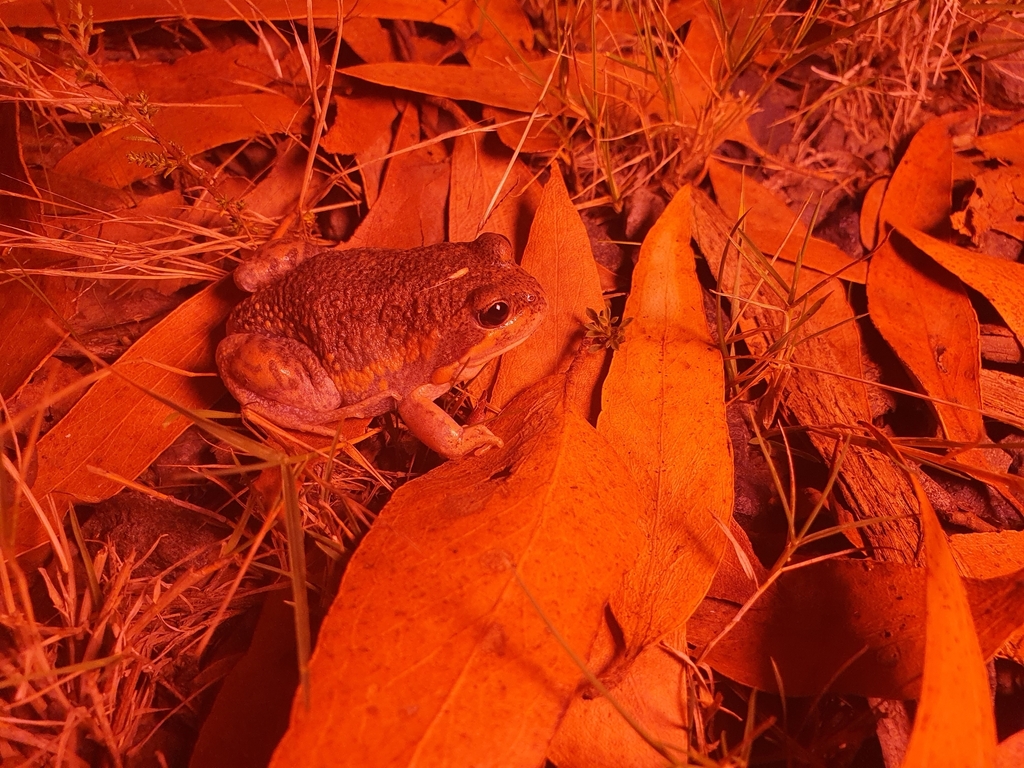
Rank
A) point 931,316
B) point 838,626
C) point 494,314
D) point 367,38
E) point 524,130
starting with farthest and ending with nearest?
point 367,38 → point 524,130 → point 931,316 → point 494,314 → point 838,626

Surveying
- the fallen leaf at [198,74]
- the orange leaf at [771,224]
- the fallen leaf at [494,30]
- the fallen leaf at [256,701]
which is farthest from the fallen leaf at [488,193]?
the fallen leaf at [256,701]

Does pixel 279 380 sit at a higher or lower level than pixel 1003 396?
higher

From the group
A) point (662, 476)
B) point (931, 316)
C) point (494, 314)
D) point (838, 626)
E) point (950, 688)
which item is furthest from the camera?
point (931, 316)

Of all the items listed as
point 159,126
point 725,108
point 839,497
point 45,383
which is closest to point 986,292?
point 839,497

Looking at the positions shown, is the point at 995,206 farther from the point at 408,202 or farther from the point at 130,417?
the point at 130,417

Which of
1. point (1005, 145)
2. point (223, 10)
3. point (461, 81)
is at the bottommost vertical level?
point (1005, 145)

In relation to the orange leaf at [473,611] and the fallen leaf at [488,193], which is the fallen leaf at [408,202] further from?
the orange leaf at [473,611]

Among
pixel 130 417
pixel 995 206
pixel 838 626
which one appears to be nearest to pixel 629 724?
pixel 838 626
